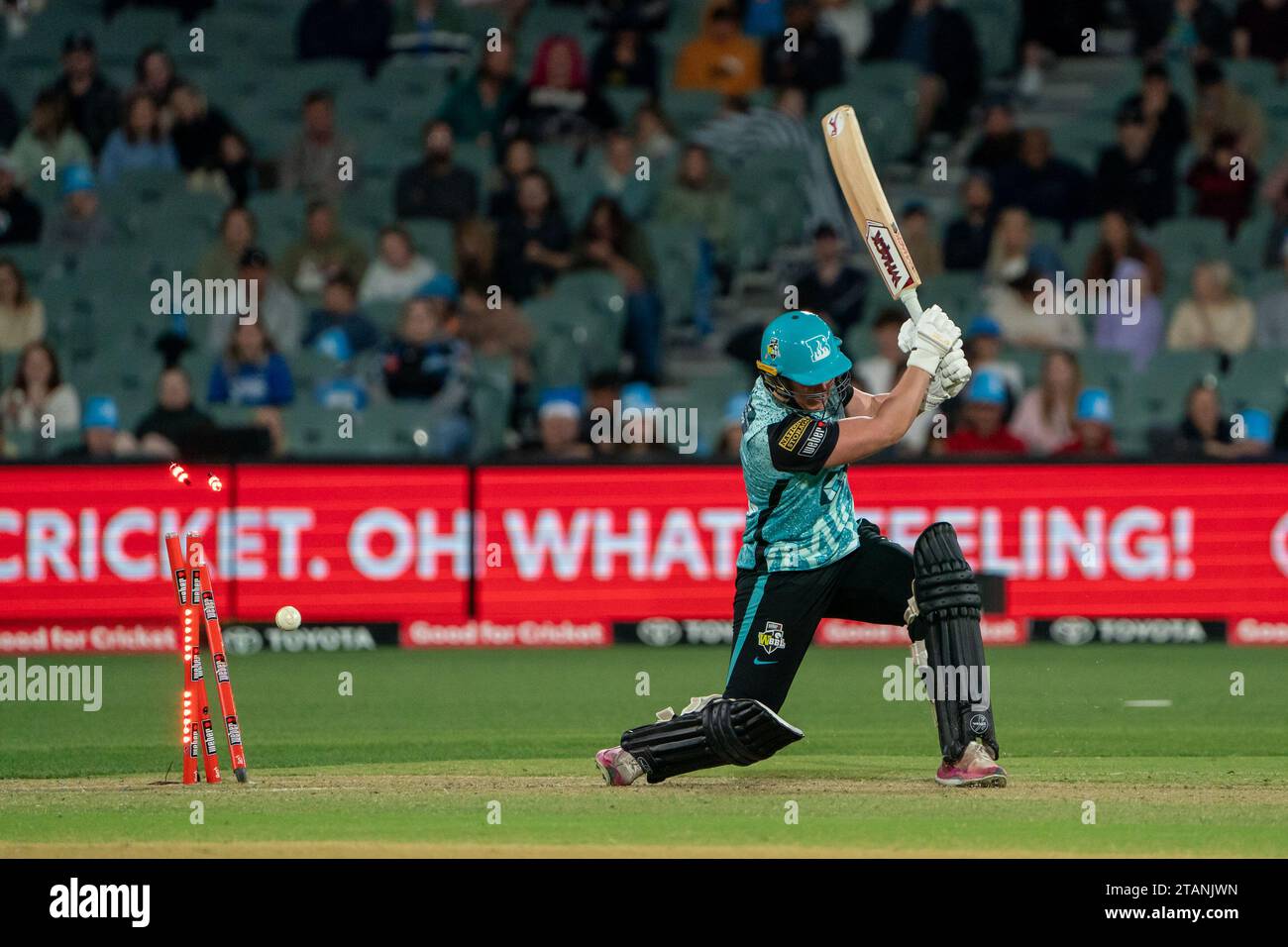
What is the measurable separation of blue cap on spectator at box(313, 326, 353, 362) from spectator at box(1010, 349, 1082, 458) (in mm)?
6278

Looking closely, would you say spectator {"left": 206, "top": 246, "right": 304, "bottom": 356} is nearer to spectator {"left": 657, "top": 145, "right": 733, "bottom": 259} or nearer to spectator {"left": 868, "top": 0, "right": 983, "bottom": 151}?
spectator {"left": 657, "top": 145, "right": 733, "bottom": 259}

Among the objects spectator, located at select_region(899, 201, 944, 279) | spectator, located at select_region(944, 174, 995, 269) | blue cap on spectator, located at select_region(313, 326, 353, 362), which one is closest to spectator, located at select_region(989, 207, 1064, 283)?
spectator, located at select_region(944, 174, 995, 269)

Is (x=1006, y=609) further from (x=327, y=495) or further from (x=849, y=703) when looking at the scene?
(x=327, y=495)

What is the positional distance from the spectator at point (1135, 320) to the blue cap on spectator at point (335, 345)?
7.09 m

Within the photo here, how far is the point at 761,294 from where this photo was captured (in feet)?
73.4

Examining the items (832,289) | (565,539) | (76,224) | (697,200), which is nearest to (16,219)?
(76,224)

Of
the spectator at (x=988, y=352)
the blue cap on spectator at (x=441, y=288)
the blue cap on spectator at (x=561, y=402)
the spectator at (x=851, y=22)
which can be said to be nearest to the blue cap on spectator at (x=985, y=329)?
the spectator at (x=988, y=352)

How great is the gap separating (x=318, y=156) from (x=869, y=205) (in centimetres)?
1314

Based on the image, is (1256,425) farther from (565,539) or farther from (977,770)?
(977,770)

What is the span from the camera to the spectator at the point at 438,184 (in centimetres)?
2233

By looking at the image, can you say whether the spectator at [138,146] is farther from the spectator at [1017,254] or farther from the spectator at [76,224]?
the spectator at [1017,254]

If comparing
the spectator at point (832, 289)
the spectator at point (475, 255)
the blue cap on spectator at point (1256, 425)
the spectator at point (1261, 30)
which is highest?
the spectator at point (1261, 30)

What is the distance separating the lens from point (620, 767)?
1052 centimetres

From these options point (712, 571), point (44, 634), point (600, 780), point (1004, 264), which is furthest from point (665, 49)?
point (600, 780)
